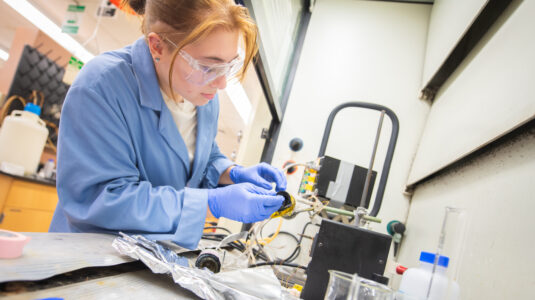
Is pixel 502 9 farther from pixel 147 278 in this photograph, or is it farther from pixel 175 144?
pixel 147 278

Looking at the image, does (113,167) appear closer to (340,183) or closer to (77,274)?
(77,274)

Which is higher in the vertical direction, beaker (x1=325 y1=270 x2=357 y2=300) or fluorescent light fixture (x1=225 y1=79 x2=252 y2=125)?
fluorescent light fixture (x1=225 y1=79 x2=252 y2=125)

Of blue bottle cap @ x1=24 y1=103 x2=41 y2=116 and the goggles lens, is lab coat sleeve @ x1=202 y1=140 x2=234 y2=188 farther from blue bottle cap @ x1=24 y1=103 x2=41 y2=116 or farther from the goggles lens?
blue bottle cap @ x1=24 y1=103 x2=41 y2=116

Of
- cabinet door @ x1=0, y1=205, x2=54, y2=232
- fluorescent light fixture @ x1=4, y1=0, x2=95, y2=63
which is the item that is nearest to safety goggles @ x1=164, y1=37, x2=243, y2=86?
→ cabinet door @ x1=0, y1=205, x2=54, y2=232

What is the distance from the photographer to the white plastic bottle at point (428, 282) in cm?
61

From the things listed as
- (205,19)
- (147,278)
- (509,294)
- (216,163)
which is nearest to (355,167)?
(216,163)

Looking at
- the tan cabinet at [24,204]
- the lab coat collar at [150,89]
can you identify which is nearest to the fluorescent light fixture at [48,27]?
the tan cabinet at [24,204]

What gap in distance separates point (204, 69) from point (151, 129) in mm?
282

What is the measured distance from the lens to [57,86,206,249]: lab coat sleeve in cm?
79

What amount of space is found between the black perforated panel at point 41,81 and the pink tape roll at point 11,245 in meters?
3.07

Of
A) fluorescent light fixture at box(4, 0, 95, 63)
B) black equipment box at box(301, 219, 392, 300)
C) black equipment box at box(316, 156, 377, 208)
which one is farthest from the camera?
fluorescent light fixture at box(4, 0, 95, 63)

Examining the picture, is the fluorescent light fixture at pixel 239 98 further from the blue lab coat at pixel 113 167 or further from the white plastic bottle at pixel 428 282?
the white plastic bottle at pixel 428 282

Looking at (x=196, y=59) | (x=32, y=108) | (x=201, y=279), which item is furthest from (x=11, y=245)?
(x=32, y=108)

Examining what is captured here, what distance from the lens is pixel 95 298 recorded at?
46 centimetres
